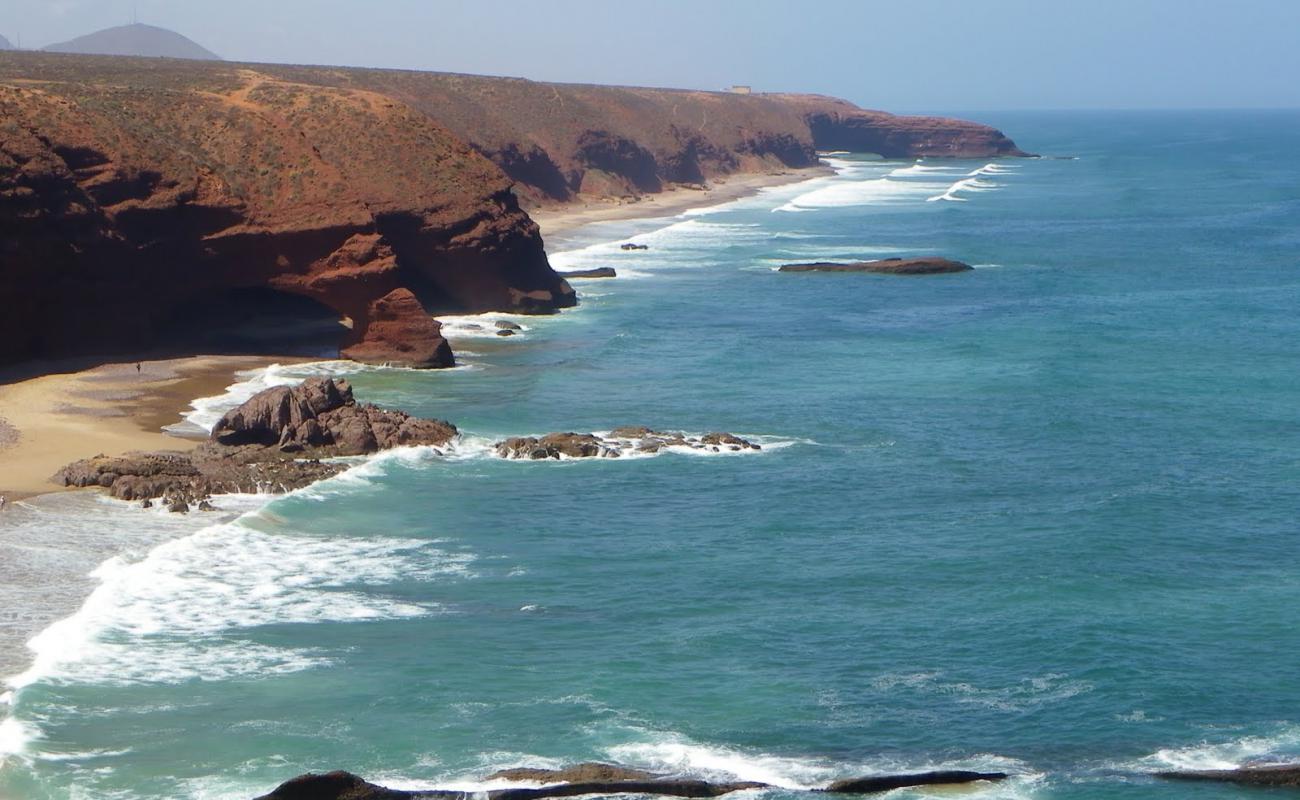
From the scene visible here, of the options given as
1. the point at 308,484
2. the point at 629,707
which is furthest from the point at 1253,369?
the point at 629,707

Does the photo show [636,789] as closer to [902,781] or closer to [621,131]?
[902,781]

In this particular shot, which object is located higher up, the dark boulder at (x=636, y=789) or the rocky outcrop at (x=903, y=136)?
the rocky outcrop at (x=903, y=136)

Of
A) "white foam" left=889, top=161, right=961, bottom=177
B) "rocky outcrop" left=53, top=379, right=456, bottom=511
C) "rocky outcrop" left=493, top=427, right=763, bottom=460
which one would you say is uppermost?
"white foam" left=889, top=161, right=961, bottom=177

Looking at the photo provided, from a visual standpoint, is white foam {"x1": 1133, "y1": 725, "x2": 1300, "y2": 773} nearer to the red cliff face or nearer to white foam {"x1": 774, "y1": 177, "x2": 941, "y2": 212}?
the red cliff face

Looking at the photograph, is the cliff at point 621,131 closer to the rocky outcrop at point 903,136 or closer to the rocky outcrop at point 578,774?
the rocky outcrop at point 903,136

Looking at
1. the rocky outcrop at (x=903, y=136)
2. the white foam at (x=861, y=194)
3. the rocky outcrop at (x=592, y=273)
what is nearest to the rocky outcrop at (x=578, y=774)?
the rocky outcrop at (x=592, y=273)

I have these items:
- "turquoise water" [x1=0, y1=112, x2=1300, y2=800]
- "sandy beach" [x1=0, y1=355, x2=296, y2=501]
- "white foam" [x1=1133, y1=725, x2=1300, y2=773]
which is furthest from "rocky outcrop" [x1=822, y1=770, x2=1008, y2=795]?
"sandy beach" [x1=0, y1=355, x2=296, y2=501]

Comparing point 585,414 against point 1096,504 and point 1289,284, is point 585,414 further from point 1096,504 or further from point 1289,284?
point 1289,284
